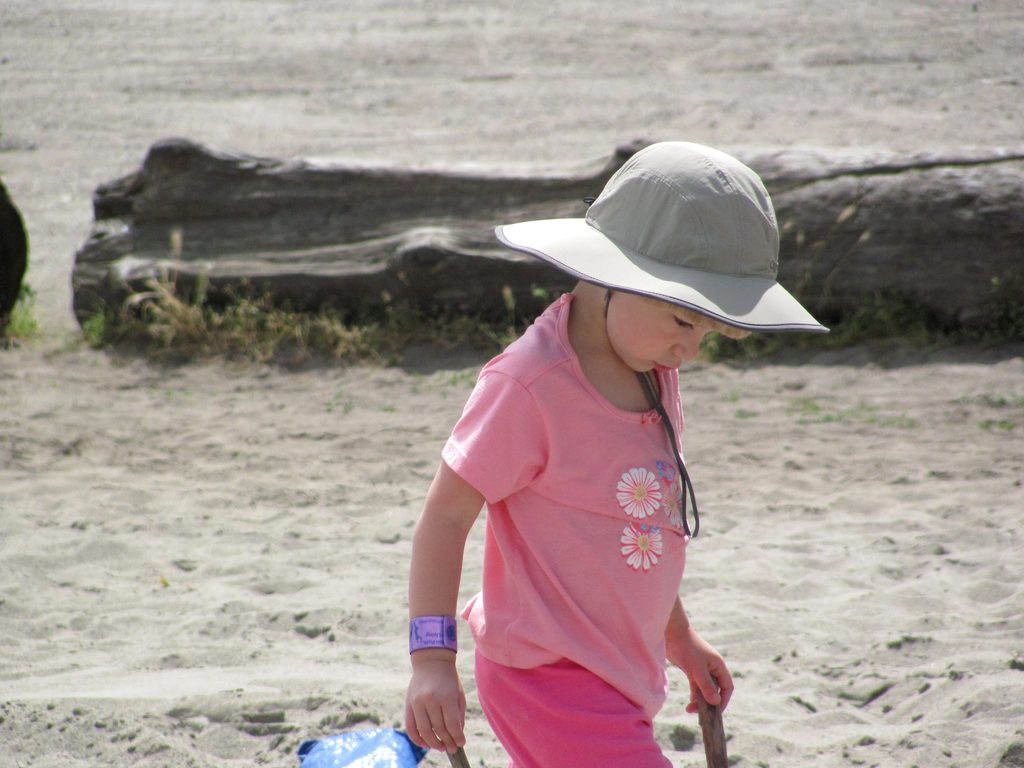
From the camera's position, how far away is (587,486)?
182cm

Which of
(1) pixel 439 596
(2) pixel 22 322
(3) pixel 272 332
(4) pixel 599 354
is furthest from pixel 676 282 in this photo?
(2) pixel 22 322

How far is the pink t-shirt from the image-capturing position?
1784 millimetres

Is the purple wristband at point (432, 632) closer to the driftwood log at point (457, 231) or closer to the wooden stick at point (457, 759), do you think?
the wooden stick at point (457, 759)

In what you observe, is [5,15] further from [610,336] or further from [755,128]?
[610,336]

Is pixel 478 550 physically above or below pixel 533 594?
below

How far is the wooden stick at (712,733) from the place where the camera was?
6.93 ft

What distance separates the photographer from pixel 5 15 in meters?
14.7

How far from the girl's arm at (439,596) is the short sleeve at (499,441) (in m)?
0.05

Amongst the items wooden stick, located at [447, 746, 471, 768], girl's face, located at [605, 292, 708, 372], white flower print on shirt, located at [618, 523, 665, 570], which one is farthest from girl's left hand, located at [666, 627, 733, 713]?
girl's face, located at [605, 292, 708, 372]

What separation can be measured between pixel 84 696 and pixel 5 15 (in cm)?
1406

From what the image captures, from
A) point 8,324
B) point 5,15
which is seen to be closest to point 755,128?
point 8,324

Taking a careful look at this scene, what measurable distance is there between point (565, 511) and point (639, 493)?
0.41 ft

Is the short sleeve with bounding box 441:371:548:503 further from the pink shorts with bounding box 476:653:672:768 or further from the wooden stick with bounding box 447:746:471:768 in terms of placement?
the wooden stick with bounding box 447:746:471:768

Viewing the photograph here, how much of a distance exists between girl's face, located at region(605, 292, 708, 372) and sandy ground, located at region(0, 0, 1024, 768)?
55.2 inches
